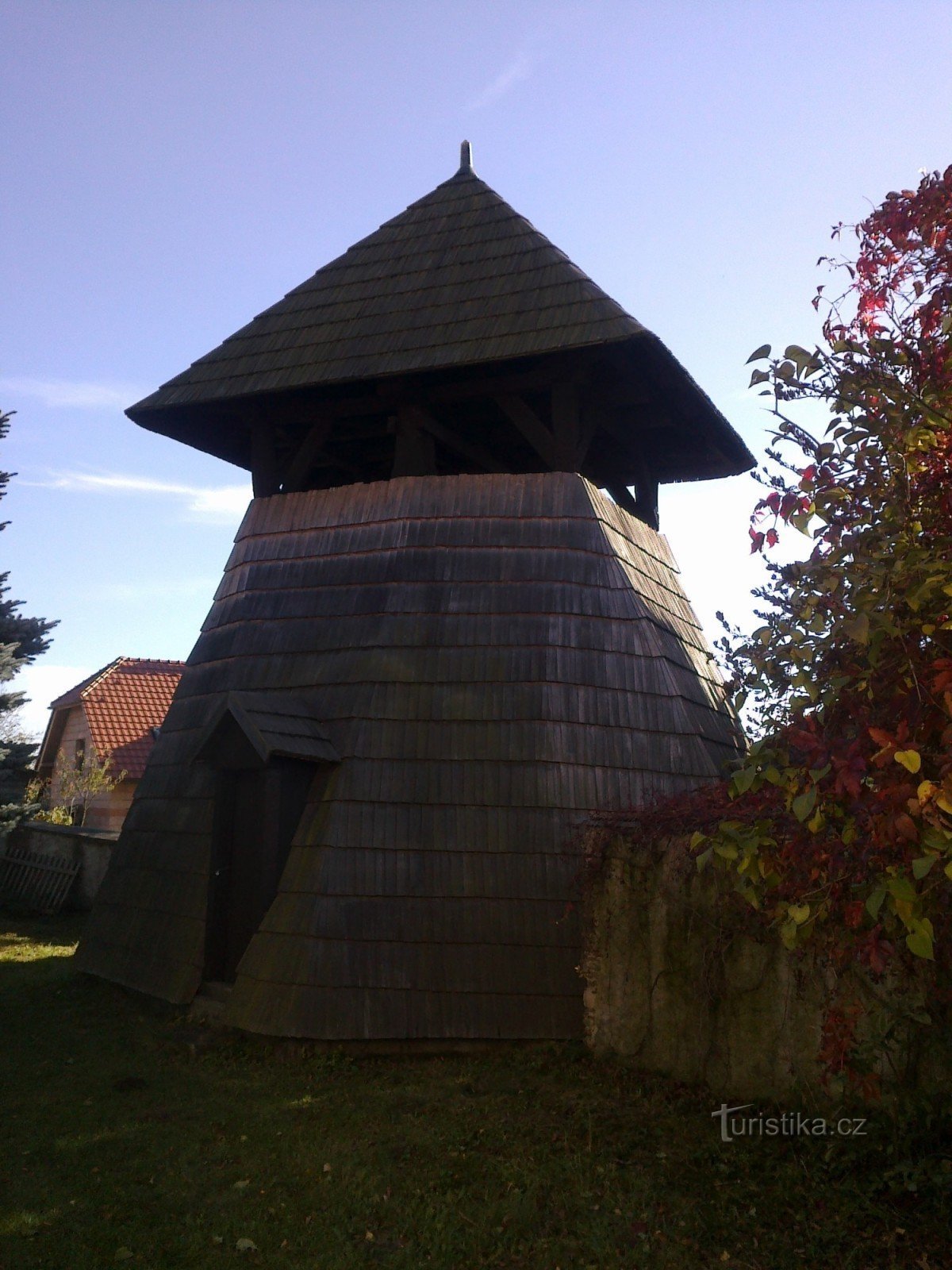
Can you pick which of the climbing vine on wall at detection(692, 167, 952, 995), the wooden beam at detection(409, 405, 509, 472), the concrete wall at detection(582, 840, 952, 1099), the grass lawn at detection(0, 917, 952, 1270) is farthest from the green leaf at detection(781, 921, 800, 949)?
the wooden beam at detection(409, 405, 509, 472)

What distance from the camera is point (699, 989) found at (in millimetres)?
6336

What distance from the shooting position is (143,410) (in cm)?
1089

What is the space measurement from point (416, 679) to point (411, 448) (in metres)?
2.82

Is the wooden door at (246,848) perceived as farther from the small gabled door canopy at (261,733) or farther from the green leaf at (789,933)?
the green leaf at (789,933)

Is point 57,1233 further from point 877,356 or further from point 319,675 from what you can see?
point 877,356

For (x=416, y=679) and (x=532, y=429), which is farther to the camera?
(x=532, y=429)

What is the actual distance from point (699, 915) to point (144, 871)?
5.79 meters

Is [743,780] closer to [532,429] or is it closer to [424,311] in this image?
[532,429]

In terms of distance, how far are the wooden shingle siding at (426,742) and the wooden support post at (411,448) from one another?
398 mm

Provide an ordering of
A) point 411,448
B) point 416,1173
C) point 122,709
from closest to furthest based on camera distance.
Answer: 1. point 416,1173
2. point 411,448
3. point 122,709

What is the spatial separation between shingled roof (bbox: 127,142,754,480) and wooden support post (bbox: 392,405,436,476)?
0.51 meters

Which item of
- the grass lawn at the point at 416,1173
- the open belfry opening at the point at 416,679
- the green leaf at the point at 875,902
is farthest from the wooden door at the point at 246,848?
the green leaf at the point at 875,902

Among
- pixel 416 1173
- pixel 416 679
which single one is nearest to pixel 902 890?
pixel 416 1173

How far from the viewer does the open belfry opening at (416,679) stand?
7.69 meters
